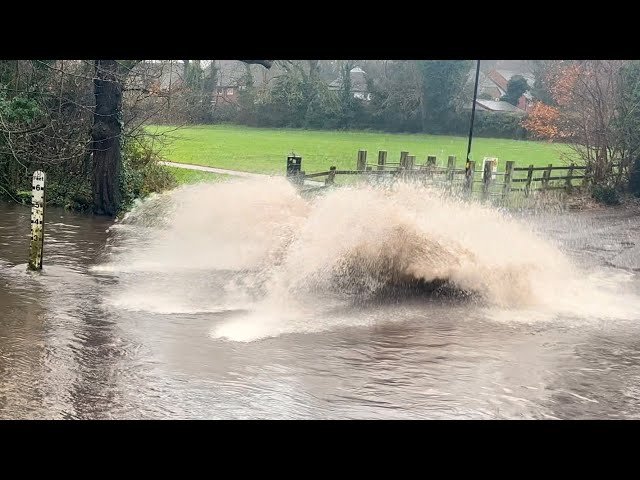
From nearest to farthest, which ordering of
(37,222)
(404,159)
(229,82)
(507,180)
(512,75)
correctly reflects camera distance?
(37,222) < (404,159) < (507,180) < (229,82) < (512,75)

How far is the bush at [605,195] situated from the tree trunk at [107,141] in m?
19.9

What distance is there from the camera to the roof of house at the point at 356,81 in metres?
49.2

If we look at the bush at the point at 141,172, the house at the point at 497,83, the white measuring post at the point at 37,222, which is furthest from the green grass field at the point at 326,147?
the white measuring post at the point at 37,222

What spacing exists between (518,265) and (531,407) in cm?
650

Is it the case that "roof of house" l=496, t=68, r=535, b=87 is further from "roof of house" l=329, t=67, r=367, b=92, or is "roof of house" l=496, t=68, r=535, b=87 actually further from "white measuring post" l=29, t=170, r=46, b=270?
"white measuring post" l=29, t=170, r=46, b=270

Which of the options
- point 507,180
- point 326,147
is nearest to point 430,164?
point 507,180

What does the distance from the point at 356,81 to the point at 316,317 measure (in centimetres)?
4010

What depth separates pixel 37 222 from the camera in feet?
45.9

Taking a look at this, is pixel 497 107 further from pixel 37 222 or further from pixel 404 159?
pixel 37 222

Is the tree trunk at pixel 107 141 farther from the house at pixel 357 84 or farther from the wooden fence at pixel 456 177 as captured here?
the house at pixel 357 84

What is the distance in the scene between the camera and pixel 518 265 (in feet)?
48.4

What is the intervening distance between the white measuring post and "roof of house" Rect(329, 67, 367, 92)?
35665mm

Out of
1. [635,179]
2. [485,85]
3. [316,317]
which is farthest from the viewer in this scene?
[485,85]

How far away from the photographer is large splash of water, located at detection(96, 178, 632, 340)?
13234mm
